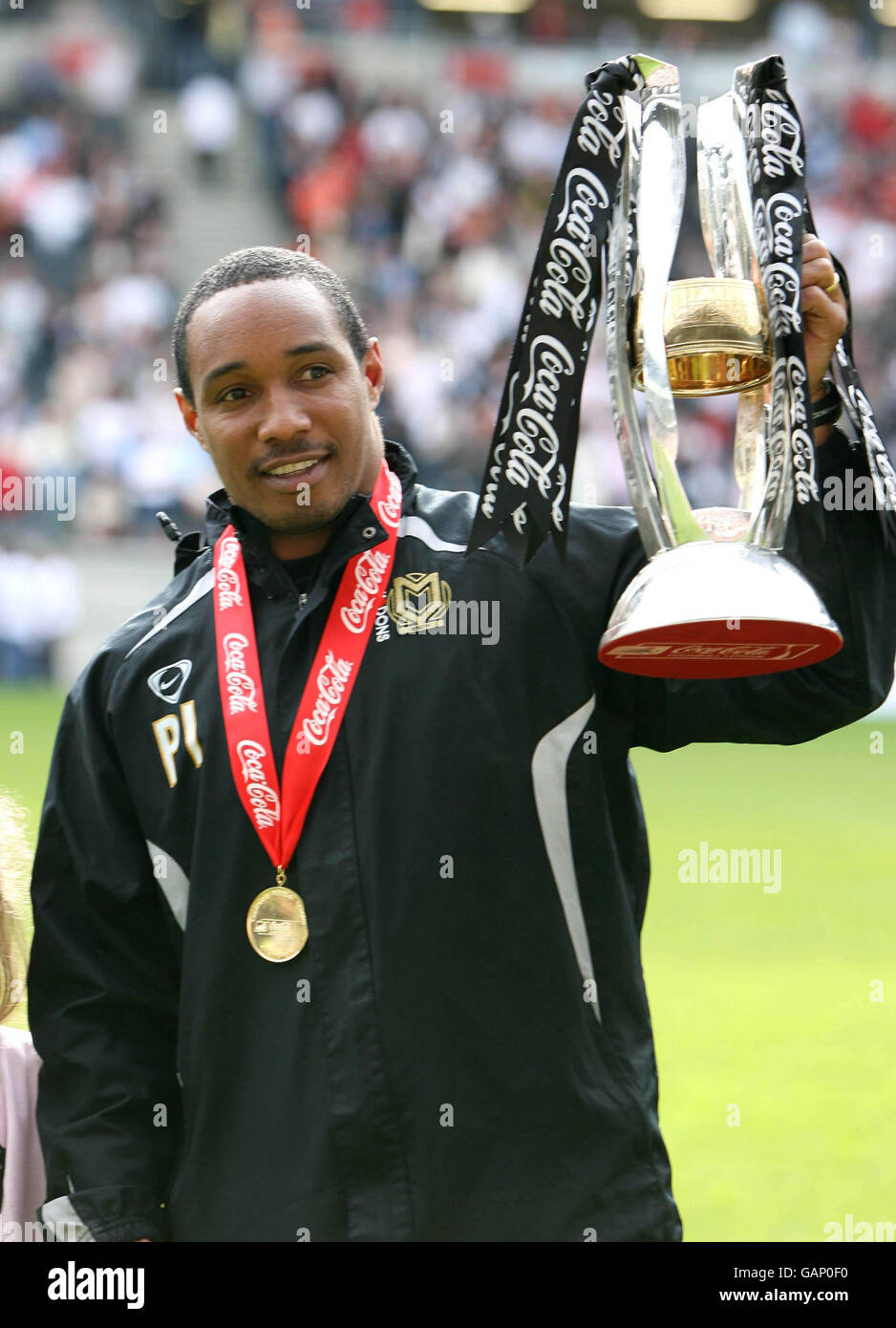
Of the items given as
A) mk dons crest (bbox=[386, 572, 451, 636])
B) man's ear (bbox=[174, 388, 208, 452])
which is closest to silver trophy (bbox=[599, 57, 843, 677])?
mk dons crest (bbox=[386, 572, 451, 636])

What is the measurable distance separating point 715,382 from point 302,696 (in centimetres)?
66

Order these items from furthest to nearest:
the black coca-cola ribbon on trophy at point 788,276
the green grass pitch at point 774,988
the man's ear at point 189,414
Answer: the green grass pitch at point 774,988 → the man's ear at point 189,414 → the black coca-cola ribbon on trophy at point 788,276

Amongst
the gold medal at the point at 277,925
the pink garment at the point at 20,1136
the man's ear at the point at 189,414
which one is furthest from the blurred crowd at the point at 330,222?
the gold medal at the point at 277,925

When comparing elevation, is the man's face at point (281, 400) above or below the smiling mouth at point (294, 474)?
above

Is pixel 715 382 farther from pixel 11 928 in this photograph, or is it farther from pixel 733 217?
pixel 11 928

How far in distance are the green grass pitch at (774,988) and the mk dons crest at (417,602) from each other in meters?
1.68

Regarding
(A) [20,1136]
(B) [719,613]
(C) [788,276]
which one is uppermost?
(C) [788,276]

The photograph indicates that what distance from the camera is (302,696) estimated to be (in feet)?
7.68

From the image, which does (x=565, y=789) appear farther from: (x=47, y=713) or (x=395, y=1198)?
(x=47, y=713)

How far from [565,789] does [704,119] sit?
828 millimetres

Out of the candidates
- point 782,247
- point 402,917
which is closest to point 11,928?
point 402,917

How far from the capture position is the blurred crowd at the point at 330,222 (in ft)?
41.5

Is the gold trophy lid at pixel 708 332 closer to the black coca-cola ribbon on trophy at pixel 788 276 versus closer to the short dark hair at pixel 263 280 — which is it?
the black coca-cola ribbon on trophy at pixel 788 276

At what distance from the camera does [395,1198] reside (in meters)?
2.15
